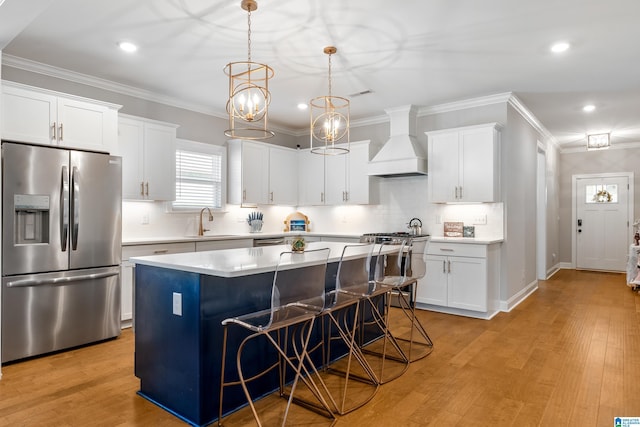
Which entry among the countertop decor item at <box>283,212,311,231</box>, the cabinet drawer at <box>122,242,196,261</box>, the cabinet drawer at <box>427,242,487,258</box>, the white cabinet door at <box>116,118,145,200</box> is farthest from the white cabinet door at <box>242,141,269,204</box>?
the cabinet drawer at <box>427,242,487,258</box>

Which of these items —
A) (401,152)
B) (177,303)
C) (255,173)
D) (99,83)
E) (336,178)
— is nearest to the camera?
(177,303)

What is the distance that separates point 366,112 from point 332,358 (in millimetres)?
3834

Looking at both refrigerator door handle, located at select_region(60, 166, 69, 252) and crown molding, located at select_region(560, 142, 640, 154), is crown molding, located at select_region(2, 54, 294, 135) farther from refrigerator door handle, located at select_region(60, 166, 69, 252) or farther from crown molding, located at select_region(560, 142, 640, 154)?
crown molding, located at select_region(560, 142, 640, 154)

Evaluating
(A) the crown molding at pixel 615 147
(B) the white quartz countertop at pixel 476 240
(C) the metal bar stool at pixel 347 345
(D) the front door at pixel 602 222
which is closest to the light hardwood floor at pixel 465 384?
(C) the metal bar stool at pixel 347 345

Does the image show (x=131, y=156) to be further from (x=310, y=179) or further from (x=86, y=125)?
(x=310, y=179)

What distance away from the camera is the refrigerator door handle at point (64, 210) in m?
3.57

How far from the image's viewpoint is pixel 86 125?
3.84 m

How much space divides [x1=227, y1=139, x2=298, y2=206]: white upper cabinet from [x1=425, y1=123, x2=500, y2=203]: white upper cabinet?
7.72 ft

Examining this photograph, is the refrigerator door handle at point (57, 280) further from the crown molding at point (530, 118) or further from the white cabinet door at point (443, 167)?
the crown molding at point (530, 118)

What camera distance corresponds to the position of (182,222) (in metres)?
5.37

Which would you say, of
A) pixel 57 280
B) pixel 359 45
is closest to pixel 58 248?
pixel 57 280

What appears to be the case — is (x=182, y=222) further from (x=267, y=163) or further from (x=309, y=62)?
(x=309, y=62)

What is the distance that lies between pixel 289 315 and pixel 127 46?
9.70 ft

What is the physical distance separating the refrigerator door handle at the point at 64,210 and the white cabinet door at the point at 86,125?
337mm
